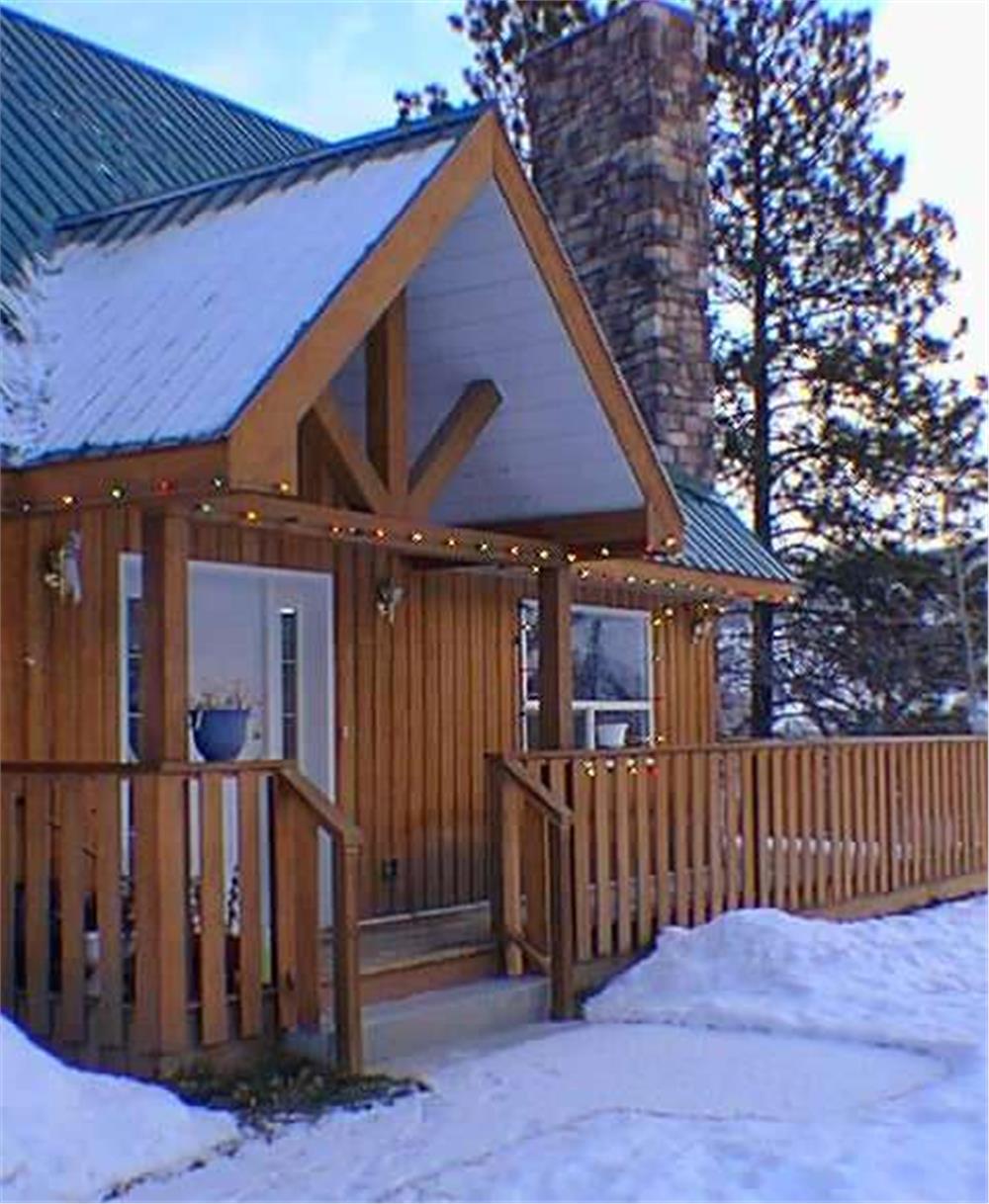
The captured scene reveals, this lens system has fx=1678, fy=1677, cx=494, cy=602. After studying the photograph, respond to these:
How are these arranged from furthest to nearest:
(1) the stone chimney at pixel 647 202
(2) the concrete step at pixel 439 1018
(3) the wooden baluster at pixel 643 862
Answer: (1) the stone chimney at pixel 647 202, (3) the wooden baluster at pixel 643 862, (2) the concrete step at pixel 439 1018

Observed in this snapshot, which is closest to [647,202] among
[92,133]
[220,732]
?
[92,133]

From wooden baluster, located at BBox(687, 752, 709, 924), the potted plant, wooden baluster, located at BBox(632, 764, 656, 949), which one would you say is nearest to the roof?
the potted plant

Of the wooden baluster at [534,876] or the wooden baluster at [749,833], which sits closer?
the wooden baluster at [534,876]

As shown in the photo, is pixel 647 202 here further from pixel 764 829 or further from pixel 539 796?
pixel 539 796

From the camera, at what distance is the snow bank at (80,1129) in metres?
5.19

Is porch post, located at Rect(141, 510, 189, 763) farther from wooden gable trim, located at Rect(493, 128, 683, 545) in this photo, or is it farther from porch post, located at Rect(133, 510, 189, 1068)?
wooden gable trim, located at Rect(493, 128, 683, 545)

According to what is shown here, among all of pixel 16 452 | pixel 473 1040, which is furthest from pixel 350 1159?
pixel 16 452

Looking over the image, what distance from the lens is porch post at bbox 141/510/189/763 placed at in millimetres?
6508

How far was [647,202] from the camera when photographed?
539 inches

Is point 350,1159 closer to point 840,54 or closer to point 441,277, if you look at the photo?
point 441,277


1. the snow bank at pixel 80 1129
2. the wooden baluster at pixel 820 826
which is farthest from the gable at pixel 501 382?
the snow bank at pixel 80 1129

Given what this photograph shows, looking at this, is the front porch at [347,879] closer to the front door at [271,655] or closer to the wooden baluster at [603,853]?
the wooden baluster at [603,853]

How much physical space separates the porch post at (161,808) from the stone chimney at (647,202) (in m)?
7.52

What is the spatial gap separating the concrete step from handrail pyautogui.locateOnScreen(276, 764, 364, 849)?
792 mm
